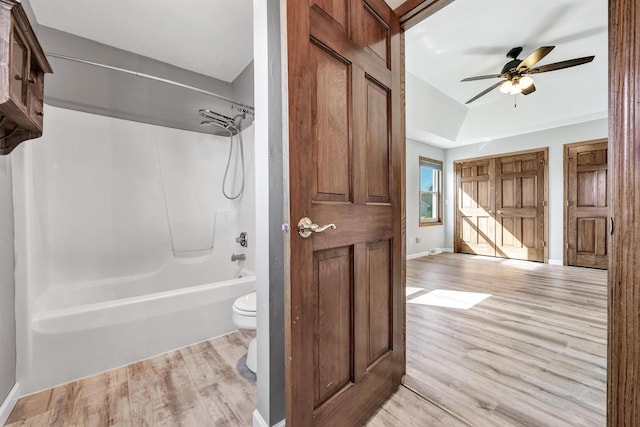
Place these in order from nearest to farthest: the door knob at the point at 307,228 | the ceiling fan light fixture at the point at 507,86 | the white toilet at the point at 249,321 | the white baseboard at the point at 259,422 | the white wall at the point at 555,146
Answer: the door knob at the point at 307,228, the white baseboard at the point at 259,422, the white toilet at the point at 249,321, the ceiling fan light fixture at the point at 507,86, the white wall at the point at 555,146

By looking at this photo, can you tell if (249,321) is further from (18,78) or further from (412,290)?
(412,290)

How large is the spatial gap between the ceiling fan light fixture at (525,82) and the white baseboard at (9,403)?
500 centimetres

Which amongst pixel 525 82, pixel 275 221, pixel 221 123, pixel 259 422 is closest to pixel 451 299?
pixel 259 422

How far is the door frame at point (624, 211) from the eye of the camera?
65 centimetres

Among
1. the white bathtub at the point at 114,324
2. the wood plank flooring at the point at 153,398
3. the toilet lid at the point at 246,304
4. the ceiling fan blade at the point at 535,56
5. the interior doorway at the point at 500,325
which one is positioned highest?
the ceiling fan blade at the point at 535,56

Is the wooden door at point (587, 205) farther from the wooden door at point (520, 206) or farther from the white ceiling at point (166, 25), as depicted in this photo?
the white ceiling at point (166, 25)

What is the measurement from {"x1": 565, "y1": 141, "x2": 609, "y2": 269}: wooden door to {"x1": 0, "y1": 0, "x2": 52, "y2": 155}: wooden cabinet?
6335mm

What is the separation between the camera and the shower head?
2566mm

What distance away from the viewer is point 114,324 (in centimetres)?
165

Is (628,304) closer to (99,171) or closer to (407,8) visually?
(407,8)

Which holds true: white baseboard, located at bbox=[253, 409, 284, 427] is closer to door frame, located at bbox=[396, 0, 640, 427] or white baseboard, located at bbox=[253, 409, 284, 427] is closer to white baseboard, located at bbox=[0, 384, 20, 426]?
door frame, located at bbox=[396, 0, 640, 427]

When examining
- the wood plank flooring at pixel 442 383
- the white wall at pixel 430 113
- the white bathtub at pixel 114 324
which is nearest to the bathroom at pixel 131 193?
the white bathtub at pixel 114 324

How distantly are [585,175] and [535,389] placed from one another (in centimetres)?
450

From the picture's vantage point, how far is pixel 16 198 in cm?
150
